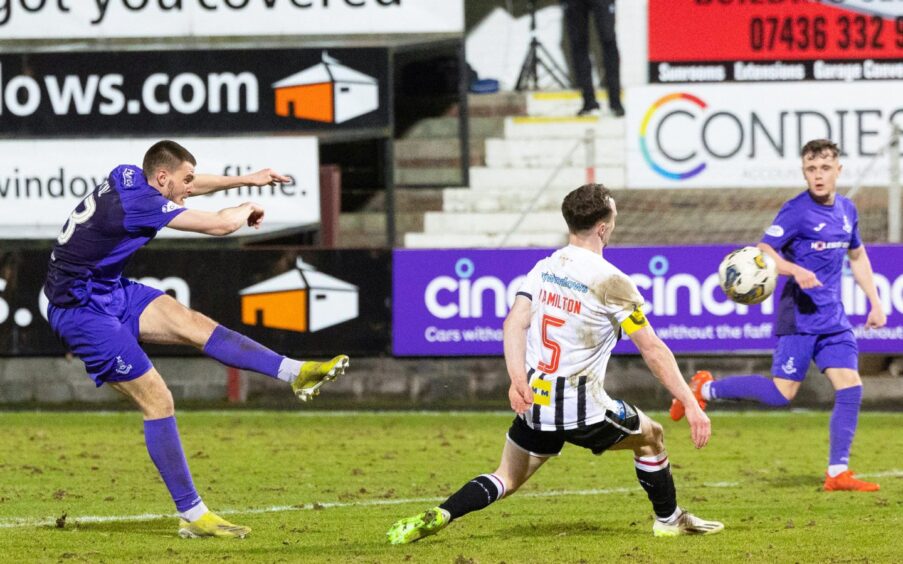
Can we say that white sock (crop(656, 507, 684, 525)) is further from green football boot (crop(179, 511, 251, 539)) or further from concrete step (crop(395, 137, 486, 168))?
concrete step (crop(395, 137, 486, 168))

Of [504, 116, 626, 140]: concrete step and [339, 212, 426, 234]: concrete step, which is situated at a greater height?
[504, 116, 626, 140]: concrete step

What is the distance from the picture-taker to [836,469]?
409 inches

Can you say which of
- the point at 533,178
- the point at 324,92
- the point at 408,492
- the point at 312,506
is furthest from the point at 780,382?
the point at 533,178

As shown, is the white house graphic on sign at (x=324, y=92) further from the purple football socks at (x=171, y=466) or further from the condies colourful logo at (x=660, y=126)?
the purple football socks at (x=171, y=466)

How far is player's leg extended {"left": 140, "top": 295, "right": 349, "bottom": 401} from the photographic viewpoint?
28.1 feet

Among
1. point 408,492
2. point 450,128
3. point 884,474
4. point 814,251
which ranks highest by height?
point 450,128

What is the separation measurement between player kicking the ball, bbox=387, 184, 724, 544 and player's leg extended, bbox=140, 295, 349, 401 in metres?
1.14

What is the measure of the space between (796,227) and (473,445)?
3892mm

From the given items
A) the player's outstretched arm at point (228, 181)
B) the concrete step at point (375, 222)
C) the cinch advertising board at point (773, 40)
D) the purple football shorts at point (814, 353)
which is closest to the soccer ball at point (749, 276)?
the purple football shorts at point (814, 353)

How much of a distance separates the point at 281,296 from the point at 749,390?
700 cm

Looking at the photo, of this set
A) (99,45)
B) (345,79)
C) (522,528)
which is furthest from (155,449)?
(99,45)

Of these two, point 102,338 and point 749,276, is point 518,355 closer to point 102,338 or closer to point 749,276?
point 102,338

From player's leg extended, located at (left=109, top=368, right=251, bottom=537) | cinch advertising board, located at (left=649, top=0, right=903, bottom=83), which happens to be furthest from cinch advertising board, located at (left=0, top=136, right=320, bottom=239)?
player's leg extended, located at (left=109, top=368, right=251, bottom=537)

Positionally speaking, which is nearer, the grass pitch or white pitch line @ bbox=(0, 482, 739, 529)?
the grass pitch
